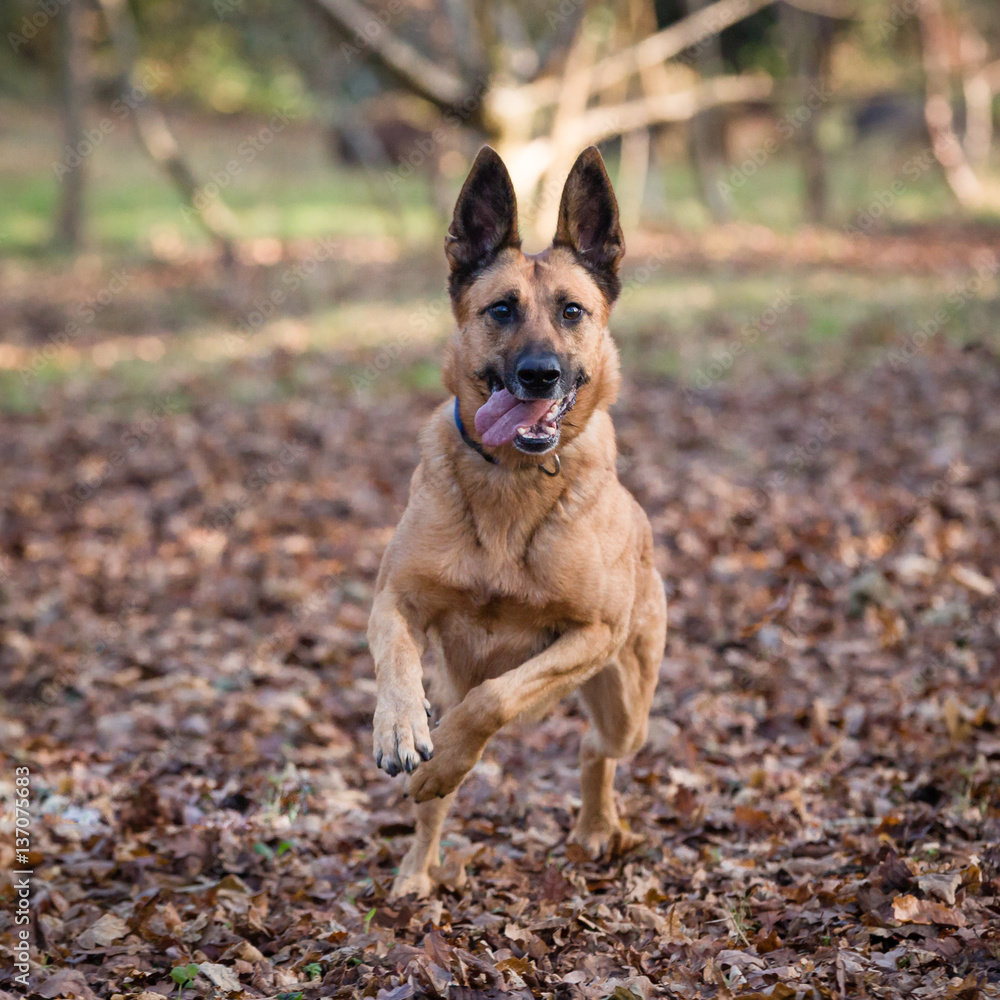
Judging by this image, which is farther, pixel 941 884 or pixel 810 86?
pixel 810 86

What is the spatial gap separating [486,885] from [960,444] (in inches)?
281

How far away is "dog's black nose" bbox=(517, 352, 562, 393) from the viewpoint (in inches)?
168

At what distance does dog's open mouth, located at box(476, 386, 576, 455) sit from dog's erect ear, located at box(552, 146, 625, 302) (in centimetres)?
79

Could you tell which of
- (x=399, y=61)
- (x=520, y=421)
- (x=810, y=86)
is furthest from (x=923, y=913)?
(x=810, y=86)

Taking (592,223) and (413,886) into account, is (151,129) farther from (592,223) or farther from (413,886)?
(413,886)

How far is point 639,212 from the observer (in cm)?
2678

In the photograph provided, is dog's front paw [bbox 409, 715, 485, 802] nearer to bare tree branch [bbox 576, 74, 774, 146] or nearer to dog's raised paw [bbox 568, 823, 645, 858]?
dog's raised paw [bbox 568, 823, 645, 858]

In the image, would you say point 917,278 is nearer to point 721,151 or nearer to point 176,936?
point 176,936

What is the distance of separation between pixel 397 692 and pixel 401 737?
18 centimetres

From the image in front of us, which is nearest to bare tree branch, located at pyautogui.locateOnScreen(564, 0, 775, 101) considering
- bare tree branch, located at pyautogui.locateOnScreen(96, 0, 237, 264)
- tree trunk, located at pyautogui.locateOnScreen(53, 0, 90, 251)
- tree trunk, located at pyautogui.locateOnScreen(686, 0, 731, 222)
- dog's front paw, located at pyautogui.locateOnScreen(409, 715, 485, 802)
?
tree trunk, located at pyautogui.locateOnScreen(686, 0, 731, 222)

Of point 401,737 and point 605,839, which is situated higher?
point 401,737

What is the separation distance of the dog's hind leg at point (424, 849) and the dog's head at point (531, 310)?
153 centimetres

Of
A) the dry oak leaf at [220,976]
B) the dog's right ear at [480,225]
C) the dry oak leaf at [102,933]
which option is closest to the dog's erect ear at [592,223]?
the dog's right ear at [480,225]

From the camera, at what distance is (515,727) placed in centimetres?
578
